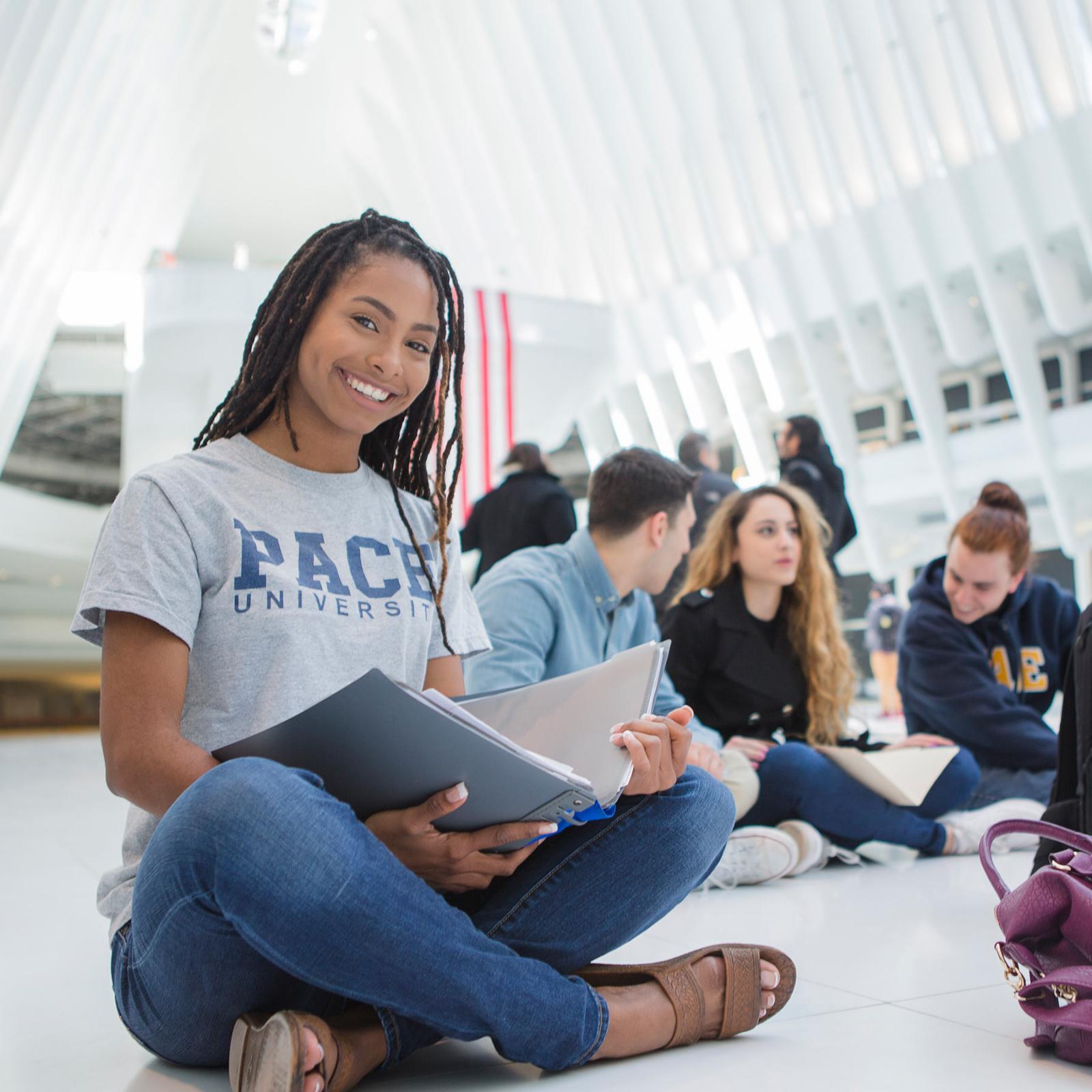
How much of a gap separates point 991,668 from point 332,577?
295 cm

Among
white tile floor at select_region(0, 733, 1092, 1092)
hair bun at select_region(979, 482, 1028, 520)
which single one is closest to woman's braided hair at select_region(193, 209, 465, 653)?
white tile floor at select_region(0, 733, 1092, 1092)

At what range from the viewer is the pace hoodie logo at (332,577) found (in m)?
1.53

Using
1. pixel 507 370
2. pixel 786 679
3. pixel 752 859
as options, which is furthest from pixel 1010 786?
pixel 507 370

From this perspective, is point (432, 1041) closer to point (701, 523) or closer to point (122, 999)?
point (122, 999)

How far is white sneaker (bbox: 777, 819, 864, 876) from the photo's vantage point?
3.34 metres

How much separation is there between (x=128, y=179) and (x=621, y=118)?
285 inches

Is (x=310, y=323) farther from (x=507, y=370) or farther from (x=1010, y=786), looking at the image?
(x=507, y=370)

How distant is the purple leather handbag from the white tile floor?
0.05 m

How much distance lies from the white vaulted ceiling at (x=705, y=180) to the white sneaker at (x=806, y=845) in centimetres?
629

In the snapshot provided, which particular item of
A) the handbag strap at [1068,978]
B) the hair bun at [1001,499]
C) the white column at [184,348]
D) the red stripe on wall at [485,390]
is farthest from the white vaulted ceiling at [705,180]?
the handbag strap at [1068,978]

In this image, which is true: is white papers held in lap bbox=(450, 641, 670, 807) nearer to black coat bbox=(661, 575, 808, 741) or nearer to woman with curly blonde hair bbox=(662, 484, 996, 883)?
woman with curly blonde hair bbox=(662, 484, 996, 883)

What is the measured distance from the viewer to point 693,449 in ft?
20.3

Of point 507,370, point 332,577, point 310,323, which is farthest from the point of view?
point 507,370

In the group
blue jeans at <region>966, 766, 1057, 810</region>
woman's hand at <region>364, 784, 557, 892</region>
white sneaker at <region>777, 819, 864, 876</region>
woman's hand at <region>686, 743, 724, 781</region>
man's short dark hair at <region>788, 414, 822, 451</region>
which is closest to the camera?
woman's hand at <region>364, 784, 557, 892</region>
